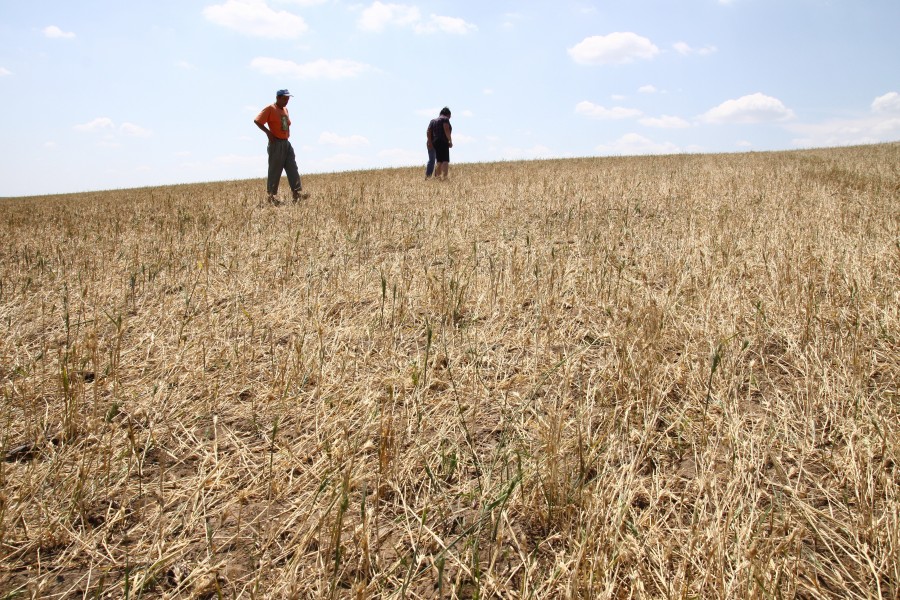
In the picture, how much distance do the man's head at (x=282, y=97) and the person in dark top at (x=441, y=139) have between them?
13.7 feet

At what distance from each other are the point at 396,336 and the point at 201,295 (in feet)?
6.76

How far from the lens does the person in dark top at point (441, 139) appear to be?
1257 centimetres

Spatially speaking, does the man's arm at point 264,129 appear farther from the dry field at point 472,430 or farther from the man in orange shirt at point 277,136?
the dry field at point 472,430

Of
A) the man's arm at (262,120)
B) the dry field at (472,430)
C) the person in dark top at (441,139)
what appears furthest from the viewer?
the person in dark top at (441,139)

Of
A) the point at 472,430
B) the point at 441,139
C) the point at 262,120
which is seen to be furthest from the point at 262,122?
the point at 472,430

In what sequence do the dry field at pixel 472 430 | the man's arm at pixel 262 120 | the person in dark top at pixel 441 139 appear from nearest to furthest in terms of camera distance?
the dry field at pixel 472 430, the man's arm at pixel 262 120, the person in dark top at pixel 441 139

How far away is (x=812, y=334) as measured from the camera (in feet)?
8.89

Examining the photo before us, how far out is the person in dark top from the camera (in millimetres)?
12570

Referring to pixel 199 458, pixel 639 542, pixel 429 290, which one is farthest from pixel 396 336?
pixel 639 542

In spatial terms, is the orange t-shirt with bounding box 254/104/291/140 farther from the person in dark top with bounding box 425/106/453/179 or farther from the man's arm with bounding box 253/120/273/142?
the person in dark top with bounding box 425/106/453/179

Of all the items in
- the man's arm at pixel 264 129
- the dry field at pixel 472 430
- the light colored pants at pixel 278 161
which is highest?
the man's arm at pixel 264 129

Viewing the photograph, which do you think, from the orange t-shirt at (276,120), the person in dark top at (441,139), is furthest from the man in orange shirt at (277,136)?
the person in dark top at (441,139)

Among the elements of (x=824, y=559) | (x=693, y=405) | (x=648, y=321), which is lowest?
(x=824, y=559)

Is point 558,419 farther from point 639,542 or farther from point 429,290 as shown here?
point 429,290
